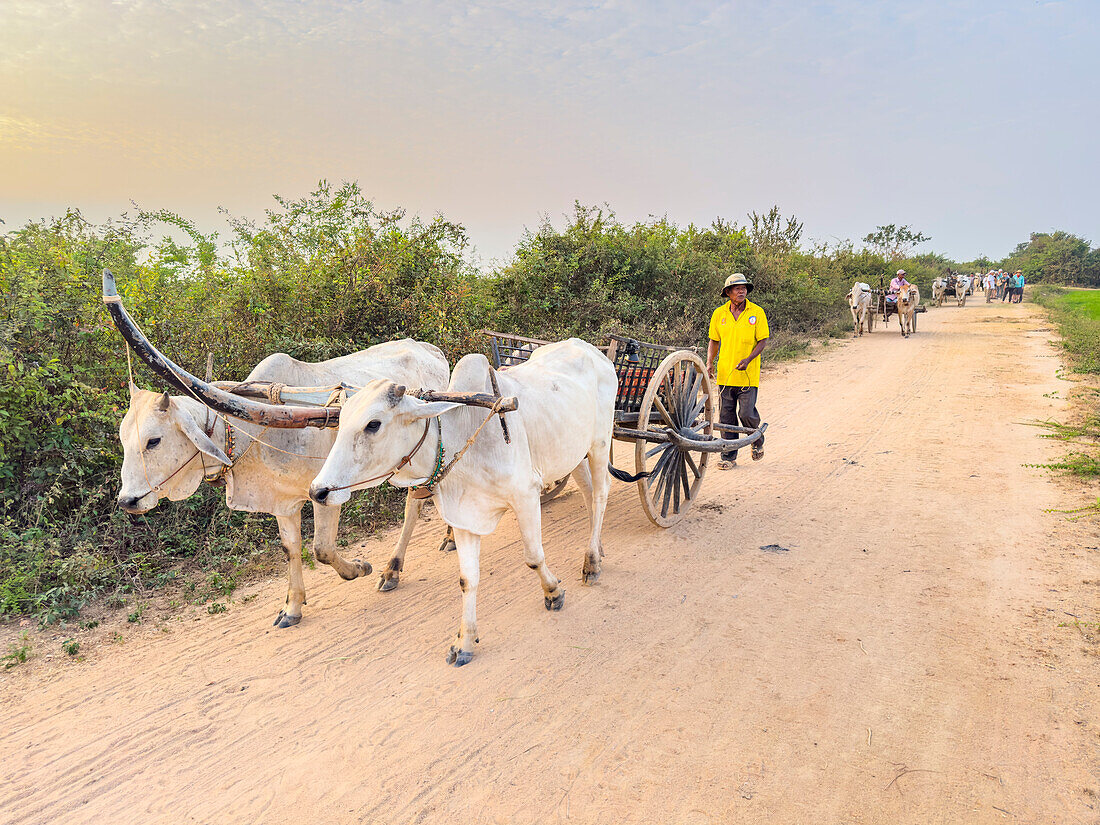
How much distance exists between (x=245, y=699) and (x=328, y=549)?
3.46 ft

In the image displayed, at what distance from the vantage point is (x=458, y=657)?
359cm

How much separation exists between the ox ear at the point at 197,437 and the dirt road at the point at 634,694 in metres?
1.24

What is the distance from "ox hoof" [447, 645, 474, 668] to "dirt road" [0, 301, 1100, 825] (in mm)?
60

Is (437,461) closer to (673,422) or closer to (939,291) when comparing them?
(673,422)

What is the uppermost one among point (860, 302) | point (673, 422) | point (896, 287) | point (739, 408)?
point (896, 287)

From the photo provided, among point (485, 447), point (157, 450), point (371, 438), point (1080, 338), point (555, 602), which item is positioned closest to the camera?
point (371, 438)

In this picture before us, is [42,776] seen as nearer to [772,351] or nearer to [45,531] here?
[45,531]

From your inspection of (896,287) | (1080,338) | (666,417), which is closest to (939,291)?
A: (896,287)

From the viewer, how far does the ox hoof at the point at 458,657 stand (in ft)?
11.8

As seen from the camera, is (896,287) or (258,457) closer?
(258,457)

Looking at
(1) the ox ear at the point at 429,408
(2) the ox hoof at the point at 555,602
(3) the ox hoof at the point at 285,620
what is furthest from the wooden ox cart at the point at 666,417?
(3) the ox hoof at the point at 285,620

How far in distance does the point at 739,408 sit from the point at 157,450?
5.49m

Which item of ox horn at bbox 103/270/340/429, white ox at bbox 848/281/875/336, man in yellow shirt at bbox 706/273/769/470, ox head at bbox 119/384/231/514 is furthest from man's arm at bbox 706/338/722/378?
white ox at bbox 848/281/875/336

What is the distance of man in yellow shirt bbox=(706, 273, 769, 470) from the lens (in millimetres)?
6500
